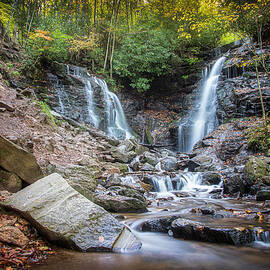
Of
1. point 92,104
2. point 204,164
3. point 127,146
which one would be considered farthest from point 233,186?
point 92,104

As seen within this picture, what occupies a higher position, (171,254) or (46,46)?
(46,46)

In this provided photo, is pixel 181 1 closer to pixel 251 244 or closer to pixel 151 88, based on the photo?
pixel 151 88

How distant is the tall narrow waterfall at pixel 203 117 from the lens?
14430mm

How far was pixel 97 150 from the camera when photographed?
902 cm

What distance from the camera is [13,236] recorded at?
82.0 inches

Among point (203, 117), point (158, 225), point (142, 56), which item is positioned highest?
point (142, 56)

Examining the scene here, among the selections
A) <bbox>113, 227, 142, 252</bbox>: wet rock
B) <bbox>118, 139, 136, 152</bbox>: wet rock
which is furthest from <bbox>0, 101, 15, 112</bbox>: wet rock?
<bbox>113, 227, 142, 252</bbox>: wet rock

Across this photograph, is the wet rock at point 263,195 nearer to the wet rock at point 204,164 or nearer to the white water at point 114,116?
the wet rock at point 204,164

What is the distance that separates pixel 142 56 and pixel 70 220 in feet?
54.8

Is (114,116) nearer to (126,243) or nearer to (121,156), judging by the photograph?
(121,156)

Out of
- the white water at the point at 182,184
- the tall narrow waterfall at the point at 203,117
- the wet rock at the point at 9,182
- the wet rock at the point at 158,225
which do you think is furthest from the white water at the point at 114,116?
the wet rock at the point at 158,225

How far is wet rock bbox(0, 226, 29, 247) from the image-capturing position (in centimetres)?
202

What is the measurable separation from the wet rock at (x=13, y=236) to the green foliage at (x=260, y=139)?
864cm

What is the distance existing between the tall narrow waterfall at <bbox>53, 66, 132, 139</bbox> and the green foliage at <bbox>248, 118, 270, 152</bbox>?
8.03 m
